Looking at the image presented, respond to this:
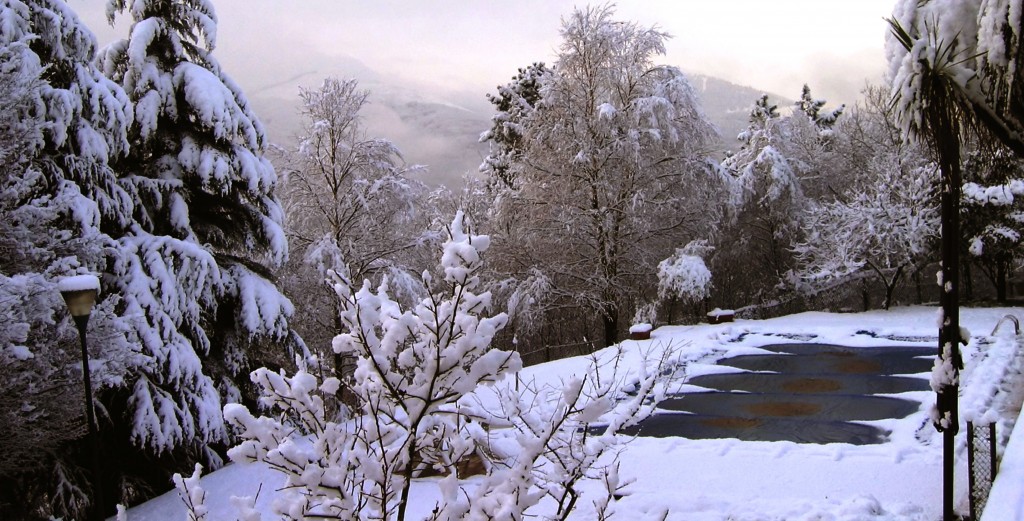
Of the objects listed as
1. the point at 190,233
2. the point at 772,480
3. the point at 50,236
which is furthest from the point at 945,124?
the point at 190,233

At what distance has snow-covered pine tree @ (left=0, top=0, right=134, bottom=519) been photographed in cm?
675

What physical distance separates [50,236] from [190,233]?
8.46 ft

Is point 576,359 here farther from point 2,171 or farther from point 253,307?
point 2,171

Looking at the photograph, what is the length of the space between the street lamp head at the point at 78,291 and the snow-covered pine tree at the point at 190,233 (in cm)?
247

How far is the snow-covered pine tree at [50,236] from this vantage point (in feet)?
22.2

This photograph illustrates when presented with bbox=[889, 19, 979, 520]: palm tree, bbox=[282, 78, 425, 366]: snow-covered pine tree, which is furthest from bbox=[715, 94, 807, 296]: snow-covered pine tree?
bbox=[889, 19, 979, 520]: palm tree

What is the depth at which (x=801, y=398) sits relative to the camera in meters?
11.5

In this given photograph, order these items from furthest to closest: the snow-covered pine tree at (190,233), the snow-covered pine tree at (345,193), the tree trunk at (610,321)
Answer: the tree trunk at (610,321) → the snow-covered pine tree at (345,193) → the snow-covered pine tree at (190,233)

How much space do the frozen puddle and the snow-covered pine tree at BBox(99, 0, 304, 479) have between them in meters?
6.36

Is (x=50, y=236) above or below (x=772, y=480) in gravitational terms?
above

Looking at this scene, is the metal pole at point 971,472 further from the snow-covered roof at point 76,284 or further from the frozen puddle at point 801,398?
the snow-covered roof at point 76,284

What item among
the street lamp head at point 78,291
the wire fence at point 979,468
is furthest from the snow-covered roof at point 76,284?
the wire fence at point 979,468

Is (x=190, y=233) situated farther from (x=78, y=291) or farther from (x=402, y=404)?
(x=402, y=404)

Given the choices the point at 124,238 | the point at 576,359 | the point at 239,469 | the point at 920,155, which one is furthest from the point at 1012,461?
the point at 920,155
